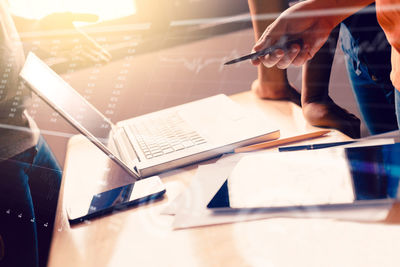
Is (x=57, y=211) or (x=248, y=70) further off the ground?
(x=57, y=211)

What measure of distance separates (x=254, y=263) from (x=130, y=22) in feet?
7.20

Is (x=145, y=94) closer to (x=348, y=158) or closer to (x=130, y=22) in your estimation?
(x=130, y=22)

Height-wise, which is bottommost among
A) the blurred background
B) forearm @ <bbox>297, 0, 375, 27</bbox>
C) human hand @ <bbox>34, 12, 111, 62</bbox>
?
the blurred background

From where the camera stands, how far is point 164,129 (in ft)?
2.81

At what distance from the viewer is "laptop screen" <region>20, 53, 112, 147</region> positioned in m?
0.67

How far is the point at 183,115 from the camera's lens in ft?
2.99

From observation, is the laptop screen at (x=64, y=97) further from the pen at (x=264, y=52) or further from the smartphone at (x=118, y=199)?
the pen at (x=264, y=52)

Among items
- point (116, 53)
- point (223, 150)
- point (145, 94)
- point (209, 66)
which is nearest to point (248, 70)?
point (209, 66)

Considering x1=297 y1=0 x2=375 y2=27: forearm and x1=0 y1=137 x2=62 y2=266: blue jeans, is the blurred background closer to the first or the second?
x1=0 y1=137 x2=62 y2=266: blue jeans

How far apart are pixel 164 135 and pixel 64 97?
0.27m

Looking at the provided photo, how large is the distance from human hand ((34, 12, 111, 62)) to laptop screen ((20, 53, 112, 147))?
7.9 inches

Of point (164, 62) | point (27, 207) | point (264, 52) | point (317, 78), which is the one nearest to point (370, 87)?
point (317, 78)

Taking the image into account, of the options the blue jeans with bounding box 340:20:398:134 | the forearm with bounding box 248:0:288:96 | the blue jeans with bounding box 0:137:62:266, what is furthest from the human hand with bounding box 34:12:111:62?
the blue jeans with bounding box 340:20:398:134

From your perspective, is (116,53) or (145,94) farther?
(145,94)
